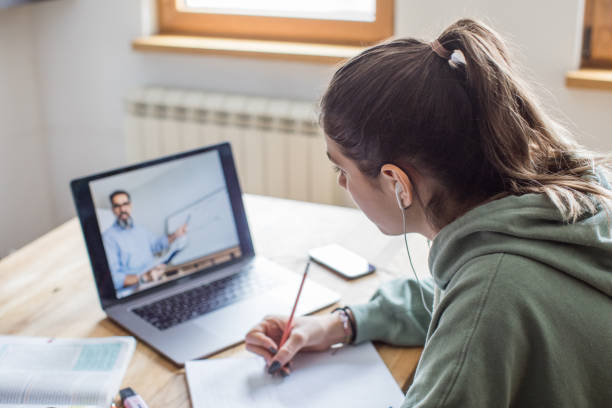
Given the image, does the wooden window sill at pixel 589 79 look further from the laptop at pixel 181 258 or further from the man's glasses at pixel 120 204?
the man's glasses at pixel 120 204

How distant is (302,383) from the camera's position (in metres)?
1.08

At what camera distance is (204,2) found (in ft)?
8.90

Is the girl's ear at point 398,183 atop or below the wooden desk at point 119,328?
atop

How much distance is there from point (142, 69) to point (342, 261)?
1.57 metres

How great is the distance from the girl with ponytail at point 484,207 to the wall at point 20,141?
2166 mm

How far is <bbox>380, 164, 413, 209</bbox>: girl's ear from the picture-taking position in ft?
3.04

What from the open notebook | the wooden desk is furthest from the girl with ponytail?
the wooden desk

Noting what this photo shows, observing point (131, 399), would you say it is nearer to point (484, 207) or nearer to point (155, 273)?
point (155, 273)

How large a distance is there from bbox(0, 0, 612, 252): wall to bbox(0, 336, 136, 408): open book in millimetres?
1456

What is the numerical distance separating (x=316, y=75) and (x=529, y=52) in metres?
0.69

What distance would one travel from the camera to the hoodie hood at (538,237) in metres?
0.82

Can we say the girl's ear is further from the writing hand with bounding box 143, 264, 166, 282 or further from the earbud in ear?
the writing hand with bounding box 143, 264, 166, 282

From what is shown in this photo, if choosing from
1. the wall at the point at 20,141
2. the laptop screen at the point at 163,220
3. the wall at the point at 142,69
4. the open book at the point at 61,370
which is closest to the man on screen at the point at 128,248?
the laptop screen at the point at 163,220

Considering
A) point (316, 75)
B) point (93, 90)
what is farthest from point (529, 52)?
point (93, 90)
